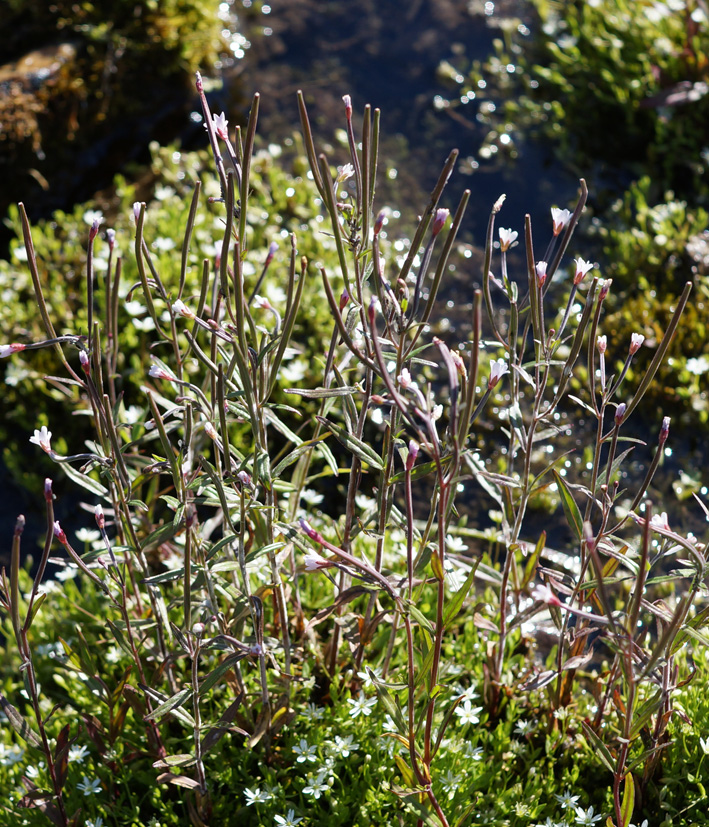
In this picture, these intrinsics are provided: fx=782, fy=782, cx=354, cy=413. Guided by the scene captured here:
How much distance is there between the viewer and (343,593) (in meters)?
1.88

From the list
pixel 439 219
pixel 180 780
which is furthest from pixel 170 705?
pixel 439 219

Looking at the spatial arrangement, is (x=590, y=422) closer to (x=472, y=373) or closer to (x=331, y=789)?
(x=331, y=789)

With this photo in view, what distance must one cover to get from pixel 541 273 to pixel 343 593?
882 mm

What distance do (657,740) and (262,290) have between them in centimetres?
252

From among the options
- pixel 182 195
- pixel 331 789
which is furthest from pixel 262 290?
pixel 331 789

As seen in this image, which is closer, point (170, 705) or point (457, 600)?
point (457, 600)

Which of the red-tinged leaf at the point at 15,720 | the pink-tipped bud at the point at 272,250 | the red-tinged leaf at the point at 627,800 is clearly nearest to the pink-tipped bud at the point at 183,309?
the pink-tipped bud at the point at 272,250

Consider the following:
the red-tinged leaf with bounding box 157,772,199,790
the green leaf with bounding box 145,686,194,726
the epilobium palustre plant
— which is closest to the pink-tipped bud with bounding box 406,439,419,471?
the epilobium palustre plant

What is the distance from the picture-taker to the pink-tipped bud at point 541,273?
1761 mm

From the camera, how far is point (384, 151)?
494cm

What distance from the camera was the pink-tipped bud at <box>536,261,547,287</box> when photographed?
176 centimetres

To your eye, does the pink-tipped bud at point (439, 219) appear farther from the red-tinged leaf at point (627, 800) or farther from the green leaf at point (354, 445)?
the red-tinged leaf at point (627, 800)

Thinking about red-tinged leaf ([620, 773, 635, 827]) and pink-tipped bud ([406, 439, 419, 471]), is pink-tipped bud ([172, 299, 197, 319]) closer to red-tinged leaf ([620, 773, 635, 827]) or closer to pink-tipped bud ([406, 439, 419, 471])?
pink-tipped bud ([406, 439, 419, 471])

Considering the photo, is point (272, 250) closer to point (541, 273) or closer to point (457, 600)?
point (541, 273)
